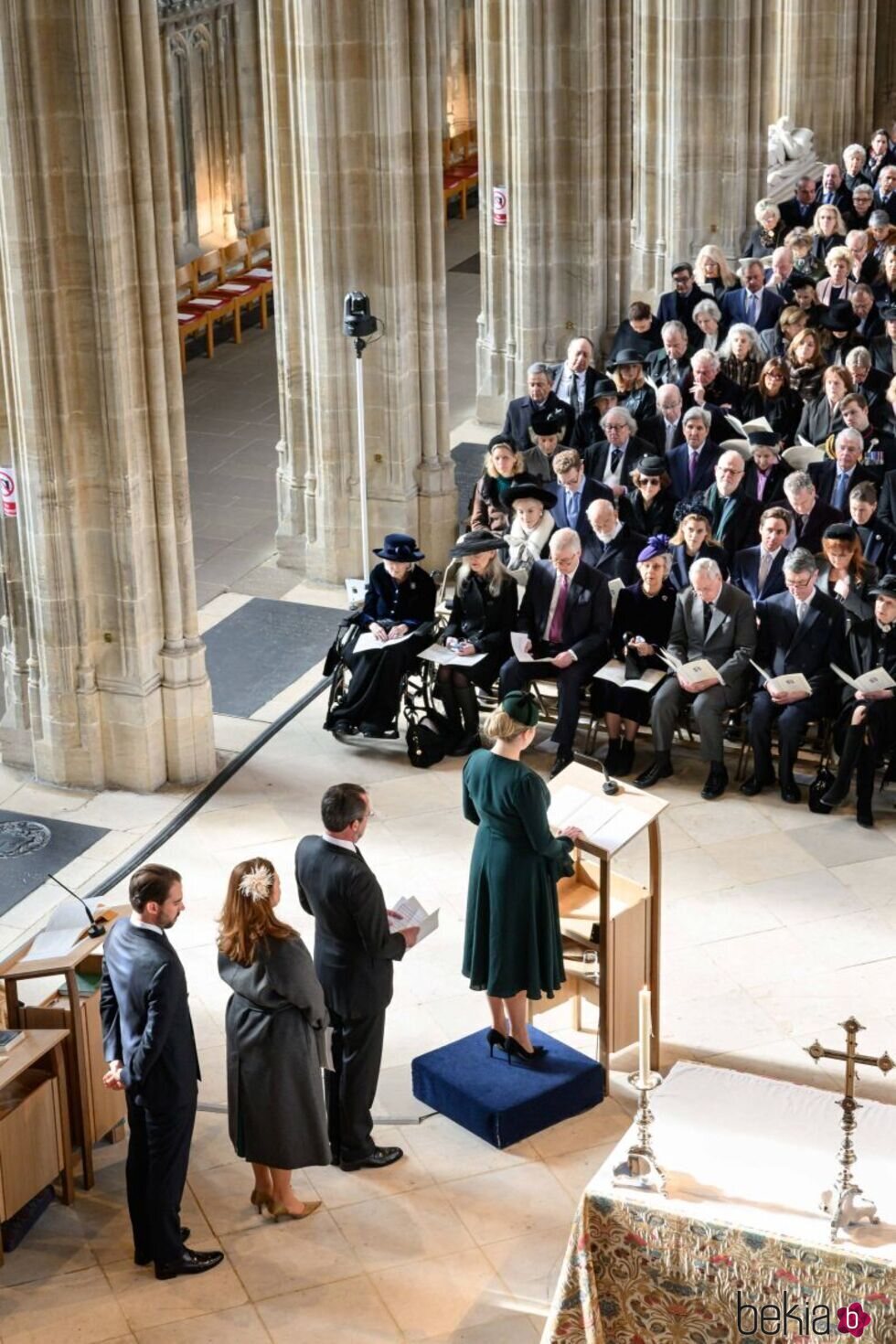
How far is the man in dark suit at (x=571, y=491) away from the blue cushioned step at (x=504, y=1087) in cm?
469

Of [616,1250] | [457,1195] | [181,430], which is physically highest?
[181,430]

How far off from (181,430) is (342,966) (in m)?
4.33

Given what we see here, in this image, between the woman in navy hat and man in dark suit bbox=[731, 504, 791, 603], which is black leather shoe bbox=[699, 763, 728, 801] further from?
man in dark suit bbox=[731, 504, 791, 603]

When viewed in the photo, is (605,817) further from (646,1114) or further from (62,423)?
(62,423)

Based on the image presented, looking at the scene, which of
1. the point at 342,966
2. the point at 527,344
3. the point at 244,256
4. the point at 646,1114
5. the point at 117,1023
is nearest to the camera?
the point at 646,1114

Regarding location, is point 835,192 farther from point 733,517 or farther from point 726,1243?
point 726,1243

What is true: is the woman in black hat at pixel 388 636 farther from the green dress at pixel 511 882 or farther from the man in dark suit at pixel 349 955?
the man in dark suit at pixel 349 955

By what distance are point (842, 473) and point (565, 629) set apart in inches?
91.6

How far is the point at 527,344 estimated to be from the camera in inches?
672

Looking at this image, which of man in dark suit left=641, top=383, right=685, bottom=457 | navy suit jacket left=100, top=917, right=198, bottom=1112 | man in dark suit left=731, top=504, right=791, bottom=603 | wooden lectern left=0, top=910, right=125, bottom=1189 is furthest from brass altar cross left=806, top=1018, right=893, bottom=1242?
man in dark suit left=641, top=383, right=685, bottom=457

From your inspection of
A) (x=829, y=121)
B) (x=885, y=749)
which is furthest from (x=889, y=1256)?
(x=829, y=121)

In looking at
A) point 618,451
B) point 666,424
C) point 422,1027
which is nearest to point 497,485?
point 618,451

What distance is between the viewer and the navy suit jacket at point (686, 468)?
44.1ft

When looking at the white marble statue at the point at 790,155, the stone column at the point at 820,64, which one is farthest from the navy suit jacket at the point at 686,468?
the stone column at the point at 820,64
